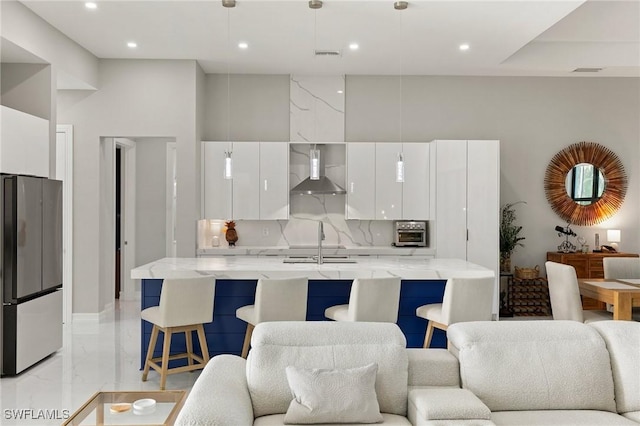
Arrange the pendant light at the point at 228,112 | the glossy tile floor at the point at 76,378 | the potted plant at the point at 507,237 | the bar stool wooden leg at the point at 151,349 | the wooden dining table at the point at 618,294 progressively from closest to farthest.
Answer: the glossy tile floor at the point at 76,378, the bar stool wooden leg at the point at 151,349, the wooden dining table at the point at 618,294, the pendant light at the point at 228,112, the potted plant at the point at 507,237

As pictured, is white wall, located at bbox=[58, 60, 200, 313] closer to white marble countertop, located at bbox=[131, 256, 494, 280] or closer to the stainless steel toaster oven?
white marble countertop, located at bbox=[131, 256, 494, 280]

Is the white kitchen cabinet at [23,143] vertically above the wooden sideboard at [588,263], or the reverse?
the white kitchen cabinet at [23,143]

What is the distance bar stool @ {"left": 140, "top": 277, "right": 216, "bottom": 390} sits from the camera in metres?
4.09

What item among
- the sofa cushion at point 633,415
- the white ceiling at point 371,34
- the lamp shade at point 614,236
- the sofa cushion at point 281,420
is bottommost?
the sofa cushion at point 633,415

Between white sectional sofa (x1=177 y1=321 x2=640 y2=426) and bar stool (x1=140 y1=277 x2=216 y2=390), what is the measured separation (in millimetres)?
1358

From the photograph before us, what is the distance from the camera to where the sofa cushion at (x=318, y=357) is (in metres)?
2.63

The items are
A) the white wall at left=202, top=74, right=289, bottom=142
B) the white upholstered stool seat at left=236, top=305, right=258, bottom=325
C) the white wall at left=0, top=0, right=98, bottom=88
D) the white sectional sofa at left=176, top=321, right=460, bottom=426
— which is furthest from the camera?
the white wall at left=202, top=74, right=289, bottom=142

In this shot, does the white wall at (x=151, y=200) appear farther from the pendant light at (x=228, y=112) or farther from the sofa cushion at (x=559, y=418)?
the sofa cushion at (x=559, y=418)

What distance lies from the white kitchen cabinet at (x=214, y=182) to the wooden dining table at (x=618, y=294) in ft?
13.4

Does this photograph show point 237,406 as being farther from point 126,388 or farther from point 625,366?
point 126,388

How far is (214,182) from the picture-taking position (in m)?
6.91

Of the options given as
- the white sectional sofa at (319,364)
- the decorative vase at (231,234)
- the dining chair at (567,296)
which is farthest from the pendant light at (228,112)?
the dining chair at (567,296)

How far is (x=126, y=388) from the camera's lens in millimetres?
4246

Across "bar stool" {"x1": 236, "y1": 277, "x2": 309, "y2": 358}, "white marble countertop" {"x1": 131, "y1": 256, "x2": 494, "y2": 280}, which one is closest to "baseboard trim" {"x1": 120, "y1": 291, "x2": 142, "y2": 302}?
"white marble countertop" {"x1": 131, "y1": 256, "x2": 494, "y2": 280}
